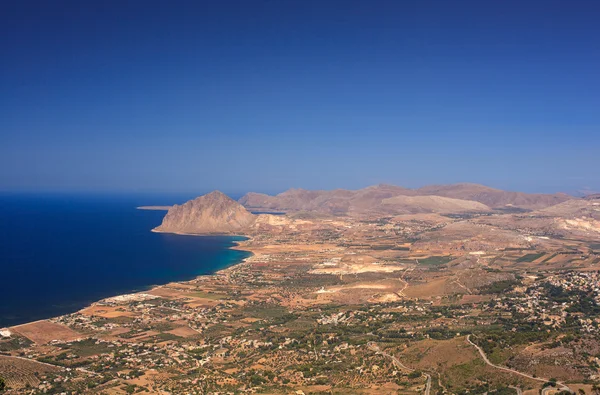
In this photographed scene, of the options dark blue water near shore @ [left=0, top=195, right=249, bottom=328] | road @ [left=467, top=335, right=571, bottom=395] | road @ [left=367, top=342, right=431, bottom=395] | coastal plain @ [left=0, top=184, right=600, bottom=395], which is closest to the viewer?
road @ [left=467, top=335, right=571, bottom=395]

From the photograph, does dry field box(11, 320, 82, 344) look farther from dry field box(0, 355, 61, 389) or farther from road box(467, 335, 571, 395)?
road box(467, 335, 571, 395)

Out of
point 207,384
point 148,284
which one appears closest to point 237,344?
point 207,384

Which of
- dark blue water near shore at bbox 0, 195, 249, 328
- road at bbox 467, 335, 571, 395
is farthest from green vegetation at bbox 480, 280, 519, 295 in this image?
dark blue water near shore at bbox 0, 195, 249, 328

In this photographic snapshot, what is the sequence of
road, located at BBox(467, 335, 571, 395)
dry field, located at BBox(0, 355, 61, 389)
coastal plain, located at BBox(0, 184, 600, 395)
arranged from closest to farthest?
road, located at BBox(467, 335, 571, 395) → coastal plain, located at BBox(0, 184, 600, 395) → dry field, located at BBox(0, 355, 61, 389)

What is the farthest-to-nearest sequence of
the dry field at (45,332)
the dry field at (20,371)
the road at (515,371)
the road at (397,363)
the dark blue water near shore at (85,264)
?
the dark blue water near shore at (85,264), the dry field at (45,332), the dry field at (20,371), the road at (397,363), the road at (515,371)

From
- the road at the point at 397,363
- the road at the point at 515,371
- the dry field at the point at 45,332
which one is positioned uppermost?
the road at the point at 515,371

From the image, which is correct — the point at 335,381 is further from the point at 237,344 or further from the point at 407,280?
the point at 407,280

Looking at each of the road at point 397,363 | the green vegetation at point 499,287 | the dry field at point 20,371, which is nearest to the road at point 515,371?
the road at point 397,363

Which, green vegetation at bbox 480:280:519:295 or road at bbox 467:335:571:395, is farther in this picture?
green vegetation at bbox 480:280:519:295

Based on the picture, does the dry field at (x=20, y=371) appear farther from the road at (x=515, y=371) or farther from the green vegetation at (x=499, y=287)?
the green vegetation at (x=499, y=287)
